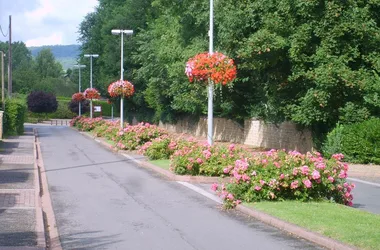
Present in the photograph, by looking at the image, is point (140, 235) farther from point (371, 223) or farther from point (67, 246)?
point (371, 223)

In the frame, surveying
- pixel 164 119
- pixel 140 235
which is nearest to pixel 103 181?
pixel 140 235

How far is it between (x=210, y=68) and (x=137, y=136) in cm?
1256

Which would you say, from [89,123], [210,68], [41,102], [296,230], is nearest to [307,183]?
[296,230]

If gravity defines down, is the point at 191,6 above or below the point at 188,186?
above

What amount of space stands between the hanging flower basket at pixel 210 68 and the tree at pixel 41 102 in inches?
3033

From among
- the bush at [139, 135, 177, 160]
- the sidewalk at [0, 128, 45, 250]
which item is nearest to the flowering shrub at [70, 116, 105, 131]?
the bush at [139, 135, 177, 160]

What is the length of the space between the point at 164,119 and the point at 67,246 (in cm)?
5242

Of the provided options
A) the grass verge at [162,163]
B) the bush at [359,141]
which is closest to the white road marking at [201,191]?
the grass verge at [162,163]

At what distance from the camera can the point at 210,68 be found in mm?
21062

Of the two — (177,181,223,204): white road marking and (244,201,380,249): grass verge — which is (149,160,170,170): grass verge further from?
(244,201,380,249): grass verge

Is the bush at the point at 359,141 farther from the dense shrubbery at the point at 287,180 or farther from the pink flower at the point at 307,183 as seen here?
the pink flower at the point at 307,183

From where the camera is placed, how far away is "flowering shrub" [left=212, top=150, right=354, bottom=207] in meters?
13.9

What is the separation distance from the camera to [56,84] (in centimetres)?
13888

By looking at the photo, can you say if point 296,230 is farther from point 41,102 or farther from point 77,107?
point 77,107
